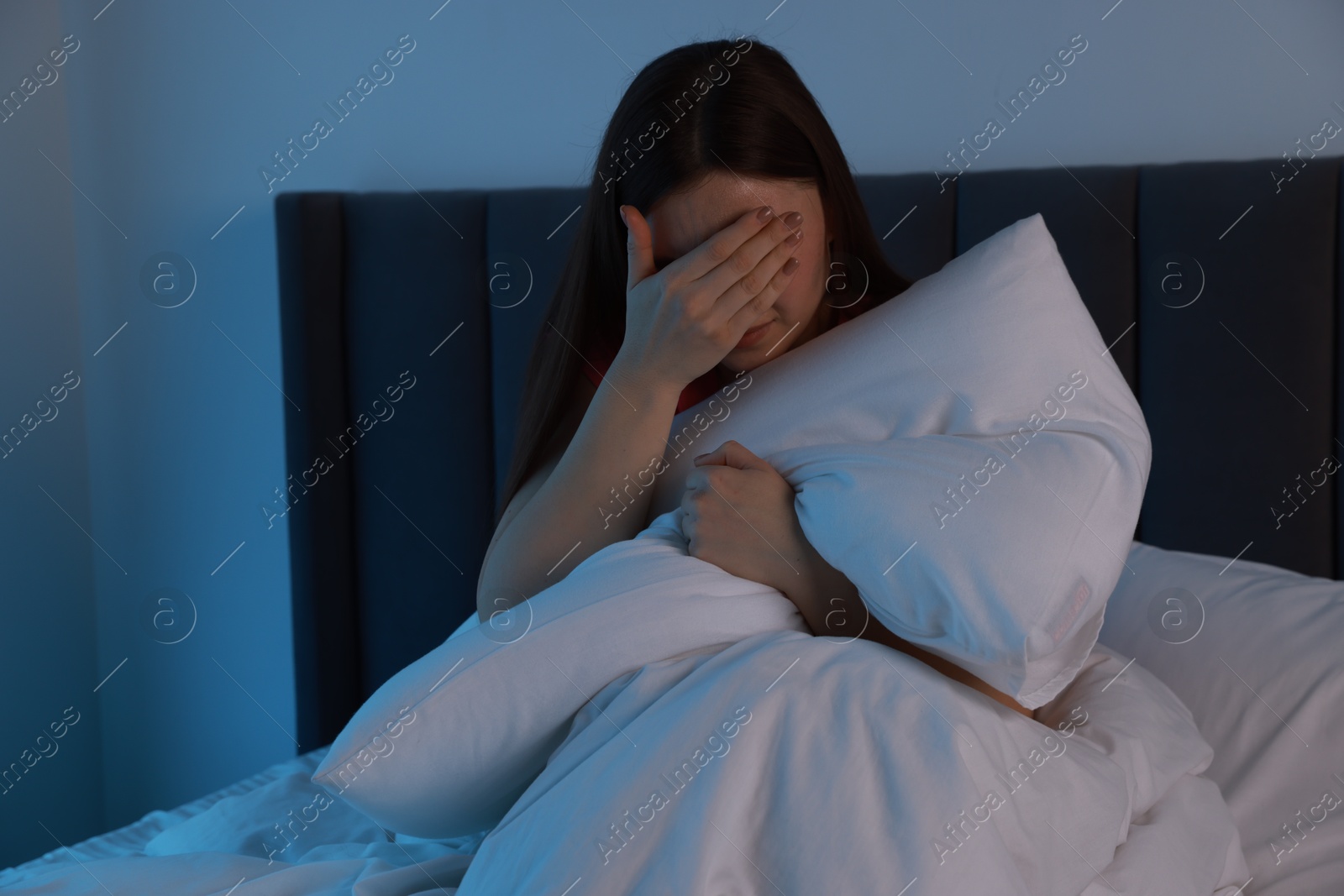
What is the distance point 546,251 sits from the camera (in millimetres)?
1427

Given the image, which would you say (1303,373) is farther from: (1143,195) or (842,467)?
(842,467)

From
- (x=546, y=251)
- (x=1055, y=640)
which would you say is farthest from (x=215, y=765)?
(x=1055, y=640)

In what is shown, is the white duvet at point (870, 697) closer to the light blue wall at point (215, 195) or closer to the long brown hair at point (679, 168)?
the long brown hair at point (679, 168)

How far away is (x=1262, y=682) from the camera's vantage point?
3.06 feet

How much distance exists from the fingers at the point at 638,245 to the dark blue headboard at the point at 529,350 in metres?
0.49

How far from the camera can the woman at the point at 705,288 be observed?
81 centimetres

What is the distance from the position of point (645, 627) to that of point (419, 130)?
1.09m

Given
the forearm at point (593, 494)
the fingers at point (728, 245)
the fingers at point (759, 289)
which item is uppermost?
the fingers at point (728, 245)

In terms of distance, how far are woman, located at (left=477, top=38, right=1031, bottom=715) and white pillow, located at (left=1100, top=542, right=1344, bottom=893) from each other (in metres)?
0.26

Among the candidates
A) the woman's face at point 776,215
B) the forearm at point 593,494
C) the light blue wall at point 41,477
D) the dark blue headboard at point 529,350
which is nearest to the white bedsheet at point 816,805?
the forearm at point 593,494

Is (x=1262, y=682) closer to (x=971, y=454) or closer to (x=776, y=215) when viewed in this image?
(x=971, y=454)

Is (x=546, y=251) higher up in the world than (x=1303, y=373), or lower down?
higher up

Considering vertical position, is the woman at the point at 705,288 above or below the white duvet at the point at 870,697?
above

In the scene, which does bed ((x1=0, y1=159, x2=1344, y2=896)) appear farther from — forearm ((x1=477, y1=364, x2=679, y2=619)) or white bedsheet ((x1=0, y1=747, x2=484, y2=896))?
forearm ((x1=477, y1=364, x2=679, y2=619))
